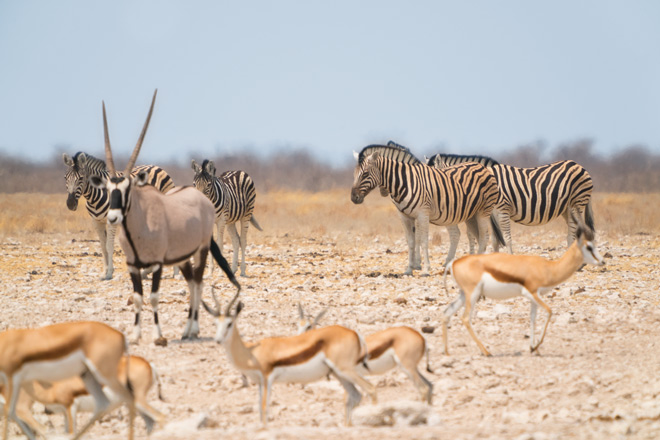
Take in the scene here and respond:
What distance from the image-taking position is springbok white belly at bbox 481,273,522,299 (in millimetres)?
8992

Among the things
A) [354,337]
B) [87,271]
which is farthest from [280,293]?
[354,337]

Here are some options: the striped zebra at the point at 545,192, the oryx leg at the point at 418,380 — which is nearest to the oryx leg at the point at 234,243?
the striped zebra at the point at 545,192

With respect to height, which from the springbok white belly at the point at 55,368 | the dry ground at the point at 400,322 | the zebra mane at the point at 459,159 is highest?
the zebra mane at the point at 459,159

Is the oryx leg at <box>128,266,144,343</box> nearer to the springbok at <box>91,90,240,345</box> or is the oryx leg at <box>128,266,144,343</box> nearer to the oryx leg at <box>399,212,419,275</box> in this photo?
the springbok at <box>91,90,240,345</box>

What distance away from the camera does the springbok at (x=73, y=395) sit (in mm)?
6711

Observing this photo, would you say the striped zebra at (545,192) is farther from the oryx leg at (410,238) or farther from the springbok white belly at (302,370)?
the springbok white belly at (302,370)

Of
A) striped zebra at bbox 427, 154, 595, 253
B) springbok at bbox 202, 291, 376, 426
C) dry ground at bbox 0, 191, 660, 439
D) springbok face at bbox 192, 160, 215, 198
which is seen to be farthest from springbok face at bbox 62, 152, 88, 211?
springbok at bbox 202, 291, 376, 426

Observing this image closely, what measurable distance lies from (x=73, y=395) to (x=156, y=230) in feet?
8.98

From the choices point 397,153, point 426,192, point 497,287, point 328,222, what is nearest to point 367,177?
point 426,192

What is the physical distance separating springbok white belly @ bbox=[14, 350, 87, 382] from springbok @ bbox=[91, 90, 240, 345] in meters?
3.00

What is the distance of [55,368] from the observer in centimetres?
620

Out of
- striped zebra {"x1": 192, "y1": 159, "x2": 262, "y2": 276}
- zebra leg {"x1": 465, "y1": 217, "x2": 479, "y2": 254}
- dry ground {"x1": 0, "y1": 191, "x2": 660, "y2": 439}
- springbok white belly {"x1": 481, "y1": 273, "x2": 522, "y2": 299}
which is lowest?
dry ground {"x1": 0, "y1": 191, "x2": 660, "y2": 439}

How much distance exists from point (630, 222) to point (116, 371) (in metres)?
23.7

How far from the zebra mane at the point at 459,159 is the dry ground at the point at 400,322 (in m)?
2.12
